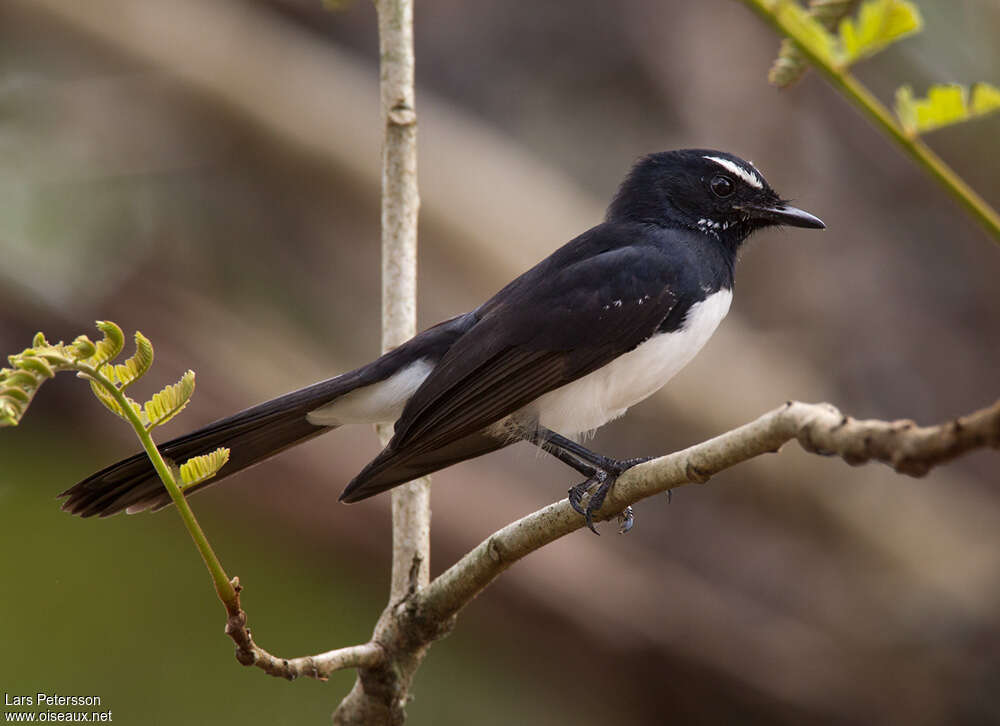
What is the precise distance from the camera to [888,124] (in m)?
1.53

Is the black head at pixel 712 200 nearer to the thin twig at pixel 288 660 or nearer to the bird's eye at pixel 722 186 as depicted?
the bird's eye at pixel 722 186

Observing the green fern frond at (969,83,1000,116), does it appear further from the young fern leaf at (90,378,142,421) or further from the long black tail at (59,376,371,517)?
the long black tail at (59,376,371,517)

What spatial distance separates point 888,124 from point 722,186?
8.31 ft

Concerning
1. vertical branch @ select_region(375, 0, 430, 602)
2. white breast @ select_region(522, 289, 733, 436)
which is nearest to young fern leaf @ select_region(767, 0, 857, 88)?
vertical branch @ select_region(375, 0, 430, 602)

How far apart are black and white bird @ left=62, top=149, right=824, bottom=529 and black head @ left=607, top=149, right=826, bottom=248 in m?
0.06

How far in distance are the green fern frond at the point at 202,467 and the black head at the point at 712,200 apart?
85.5 inches

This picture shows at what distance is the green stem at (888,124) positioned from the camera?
1.44 metres

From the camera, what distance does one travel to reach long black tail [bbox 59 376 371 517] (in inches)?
123

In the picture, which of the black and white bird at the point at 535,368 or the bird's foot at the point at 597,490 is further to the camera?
the black and white bird at the point at 535,368

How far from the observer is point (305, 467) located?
6.16 m

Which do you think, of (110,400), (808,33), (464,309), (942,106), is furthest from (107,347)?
(464,309)

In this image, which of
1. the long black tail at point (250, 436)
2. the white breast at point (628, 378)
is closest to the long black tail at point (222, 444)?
the long black tail at point (250, 436)

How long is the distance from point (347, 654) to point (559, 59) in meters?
6.48

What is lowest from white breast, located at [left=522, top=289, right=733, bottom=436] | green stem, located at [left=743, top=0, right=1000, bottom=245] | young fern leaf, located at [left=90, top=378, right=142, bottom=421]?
green stem, located at [left=743, top=0, right=1000, bottom=245]
